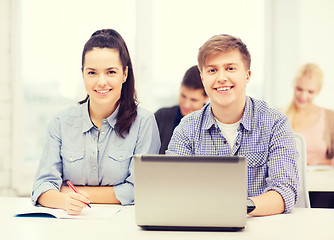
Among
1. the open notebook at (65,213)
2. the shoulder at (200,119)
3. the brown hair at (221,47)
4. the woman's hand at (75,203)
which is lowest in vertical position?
the open notebook at (65,213)

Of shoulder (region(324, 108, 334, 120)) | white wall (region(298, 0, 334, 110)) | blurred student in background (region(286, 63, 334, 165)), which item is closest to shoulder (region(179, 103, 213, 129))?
blurred student in background (region(286, 63, 334, 165))

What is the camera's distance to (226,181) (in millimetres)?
1130

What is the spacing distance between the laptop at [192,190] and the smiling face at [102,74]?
75cm

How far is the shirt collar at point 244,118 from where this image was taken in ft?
5.48

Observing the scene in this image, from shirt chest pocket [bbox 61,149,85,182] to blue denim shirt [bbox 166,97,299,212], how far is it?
1.27 feet

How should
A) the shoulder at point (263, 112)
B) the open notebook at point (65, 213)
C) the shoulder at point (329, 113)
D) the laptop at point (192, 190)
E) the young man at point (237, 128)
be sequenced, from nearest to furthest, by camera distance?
the laptop at point (192, 190) → the open notebook at point (65, 213) → the young man at point (237, 128) → the shoulder at point (263, 112) → the shoulder at point (329, 113)

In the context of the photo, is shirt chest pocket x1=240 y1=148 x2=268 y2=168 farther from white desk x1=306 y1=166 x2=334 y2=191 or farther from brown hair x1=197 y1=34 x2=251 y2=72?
white desk x1=306 y1=166 x2=334 y2=191

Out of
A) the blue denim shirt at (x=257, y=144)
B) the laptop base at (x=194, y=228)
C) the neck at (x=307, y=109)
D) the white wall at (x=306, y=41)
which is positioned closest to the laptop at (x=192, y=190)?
the laptop base at (x=194, y=228)

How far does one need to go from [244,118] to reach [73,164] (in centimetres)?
73

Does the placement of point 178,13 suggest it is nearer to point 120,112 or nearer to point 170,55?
point 170,55

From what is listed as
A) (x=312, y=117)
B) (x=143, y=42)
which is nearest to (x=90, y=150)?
(x=143, y=42)

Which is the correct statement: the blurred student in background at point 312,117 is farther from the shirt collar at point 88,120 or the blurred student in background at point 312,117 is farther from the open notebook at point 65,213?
the open notebook at point 65,213

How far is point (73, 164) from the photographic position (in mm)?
1800

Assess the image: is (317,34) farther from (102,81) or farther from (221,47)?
(102,81)
